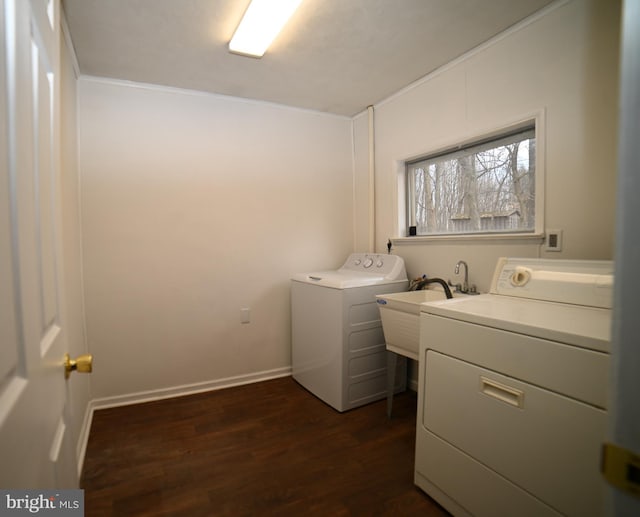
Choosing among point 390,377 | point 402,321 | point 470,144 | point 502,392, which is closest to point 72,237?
point 402,321

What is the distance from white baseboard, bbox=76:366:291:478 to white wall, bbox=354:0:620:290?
5.35 feet

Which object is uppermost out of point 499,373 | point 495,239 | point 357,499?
point 495,239

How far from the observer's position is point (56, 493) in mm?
549

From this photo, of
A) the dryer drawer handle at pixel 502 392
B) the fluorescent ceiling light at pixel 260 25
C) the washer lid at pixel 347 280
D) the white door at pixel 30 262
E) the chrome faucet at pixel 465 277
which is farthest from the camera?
the washer lid at pixel 347 280

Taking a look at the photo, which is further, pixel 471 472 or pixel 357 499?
pixel 357 499

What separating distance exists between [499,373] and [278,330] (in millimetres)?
1978

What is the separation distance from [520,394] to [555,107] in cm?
143

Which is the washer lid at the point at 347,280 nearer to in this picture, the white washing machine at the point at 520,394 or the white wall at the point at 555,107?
the white wall at the point at 555,107

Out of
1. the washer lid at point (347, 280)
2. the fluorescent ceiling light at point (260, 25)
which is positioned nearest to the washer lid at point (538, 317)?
the washer lid at point (347, 280)

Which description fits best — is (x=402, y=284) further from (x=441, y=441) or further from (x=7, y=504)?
(x=7, y=504)

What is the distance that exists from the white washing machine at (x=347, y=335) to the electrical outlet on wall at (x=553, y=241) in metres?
0.98

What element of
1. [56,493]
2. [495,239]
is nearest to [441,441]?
[495,239]

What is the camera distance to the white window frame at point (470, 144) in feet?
5.81

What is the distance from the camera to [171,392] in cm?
254
